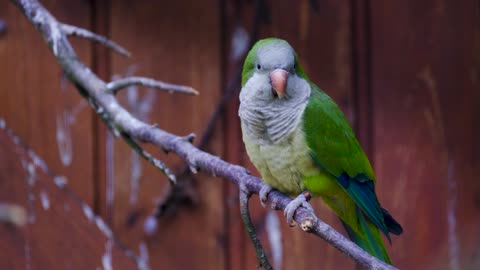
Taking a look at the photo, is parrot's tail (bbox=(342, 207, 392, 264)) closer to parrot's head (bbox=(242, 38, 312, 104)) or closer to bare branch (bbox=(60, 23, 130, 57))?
parrot's head (bbox=(242, 38, 312, 104))

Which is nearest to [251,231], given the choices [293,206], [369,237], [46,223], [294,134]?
[293,206]

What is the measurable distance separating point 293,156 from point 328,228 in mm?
425

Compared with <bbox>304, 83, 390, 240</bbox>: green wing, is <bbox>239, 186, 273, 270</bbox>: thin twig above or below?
below

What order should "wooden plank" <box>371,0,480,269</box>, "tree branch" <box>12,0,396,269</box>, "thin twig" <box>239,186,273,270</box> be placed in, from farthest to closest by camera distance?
"wooden plank" <box>371,0,480,269</box>
"tree branch" <box>12,0,396,269</box>
"thin twig" <box>239,186,273,270</box>

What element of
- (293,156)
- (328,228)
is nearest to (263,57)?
(293,156)

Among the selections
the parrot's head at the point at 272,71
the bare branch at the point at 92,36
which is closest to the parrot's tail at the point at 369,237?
the parrot's head at the point at 272,71

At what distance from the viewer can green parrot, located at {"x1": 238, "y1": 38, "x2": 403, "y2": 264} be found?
1.63 meters

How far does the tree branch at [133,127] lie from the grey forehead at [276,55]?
23cm

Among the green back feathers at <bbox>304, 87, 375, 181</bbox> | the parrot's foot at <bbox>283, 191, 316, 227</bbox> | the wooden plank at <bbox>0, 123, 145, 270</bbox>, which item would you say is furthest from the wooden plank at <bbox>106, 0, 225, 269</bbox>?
the parrot's foot at <bbox>283, 191, 316, 227</bbox>

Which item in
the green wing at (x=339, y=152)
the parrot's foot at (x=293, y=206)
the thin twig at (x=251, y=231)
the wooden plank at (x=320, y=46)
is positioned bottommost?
the thin twig at (x=251, y=231)

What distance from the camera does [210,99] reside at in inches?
84.0

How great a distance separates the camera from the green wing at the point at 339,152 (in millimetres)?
1682

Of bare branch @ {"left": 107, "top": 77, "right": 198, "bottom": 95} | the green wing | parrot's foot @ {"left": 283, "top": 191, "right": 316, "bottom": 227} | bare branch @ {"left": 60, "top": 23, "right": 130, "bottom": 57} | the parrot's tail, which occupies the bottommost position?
parrot's foot @ {"left": 283, "top": 191, "right": 316, "bottom": 227}

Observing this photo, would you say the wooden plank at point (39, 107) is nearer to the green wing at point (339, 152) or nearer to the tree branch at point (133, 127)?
the tree branch at point (133, 127)
